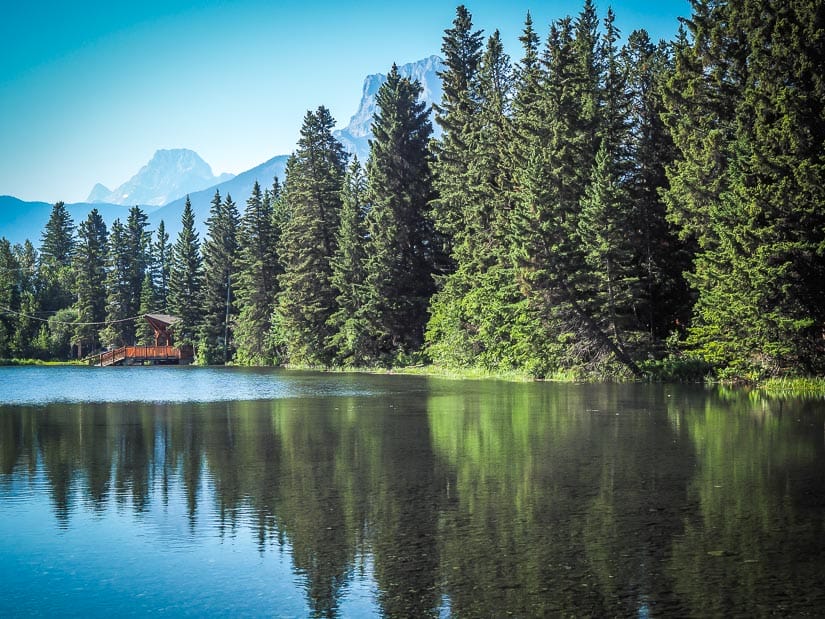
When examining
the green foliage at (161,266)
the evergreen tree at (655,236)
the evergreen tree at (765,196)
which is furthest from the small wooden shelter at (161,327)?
the evergreen tree at (765,196)

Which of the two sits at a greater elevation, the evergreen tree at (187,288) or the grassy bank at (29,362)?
the evergreen tree at (187,288)

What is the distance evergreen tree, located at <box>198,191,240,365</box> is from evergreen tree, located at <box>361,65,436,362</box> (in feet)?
93.2

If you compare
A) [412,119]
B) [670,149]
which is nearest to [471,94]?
[412,119]

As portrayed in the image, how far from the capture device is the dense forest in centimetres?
3525

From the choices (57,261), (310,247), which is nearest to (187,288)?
(310,247)

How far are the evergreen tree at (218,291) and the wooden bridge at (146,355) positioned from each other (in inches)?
219

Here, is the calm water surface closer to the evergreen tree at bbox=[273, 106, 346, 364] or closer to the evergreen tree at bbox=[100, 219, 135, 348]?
the evergreen tree at bbox=[273, 106, 346, 364]

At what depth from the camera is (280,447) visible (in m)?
20.6

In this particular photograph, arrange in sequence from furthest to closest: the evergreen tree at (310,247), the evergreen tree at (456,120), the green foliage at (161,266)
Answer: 1. the green foliage at (161,266)
2. the evergreen tree at (310,247)
3. the evergreen tree at (456,120)

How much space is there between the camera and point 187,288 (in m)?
101

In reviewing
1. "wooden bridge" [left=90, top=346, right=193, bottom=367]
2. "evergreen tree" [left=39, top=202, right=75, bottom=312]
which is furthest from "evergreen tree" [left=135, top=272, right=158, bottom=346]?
"evergreen tree" [left=39, top=202, right=75, bottom=312]

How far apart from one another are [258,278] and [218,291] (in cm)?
1158

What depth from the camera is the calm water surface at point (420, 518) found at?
29.1 ft

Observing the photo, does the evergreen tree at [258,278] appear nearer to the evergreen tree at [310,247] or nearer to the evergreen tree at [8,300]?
the evergreen tree at [310,247]
